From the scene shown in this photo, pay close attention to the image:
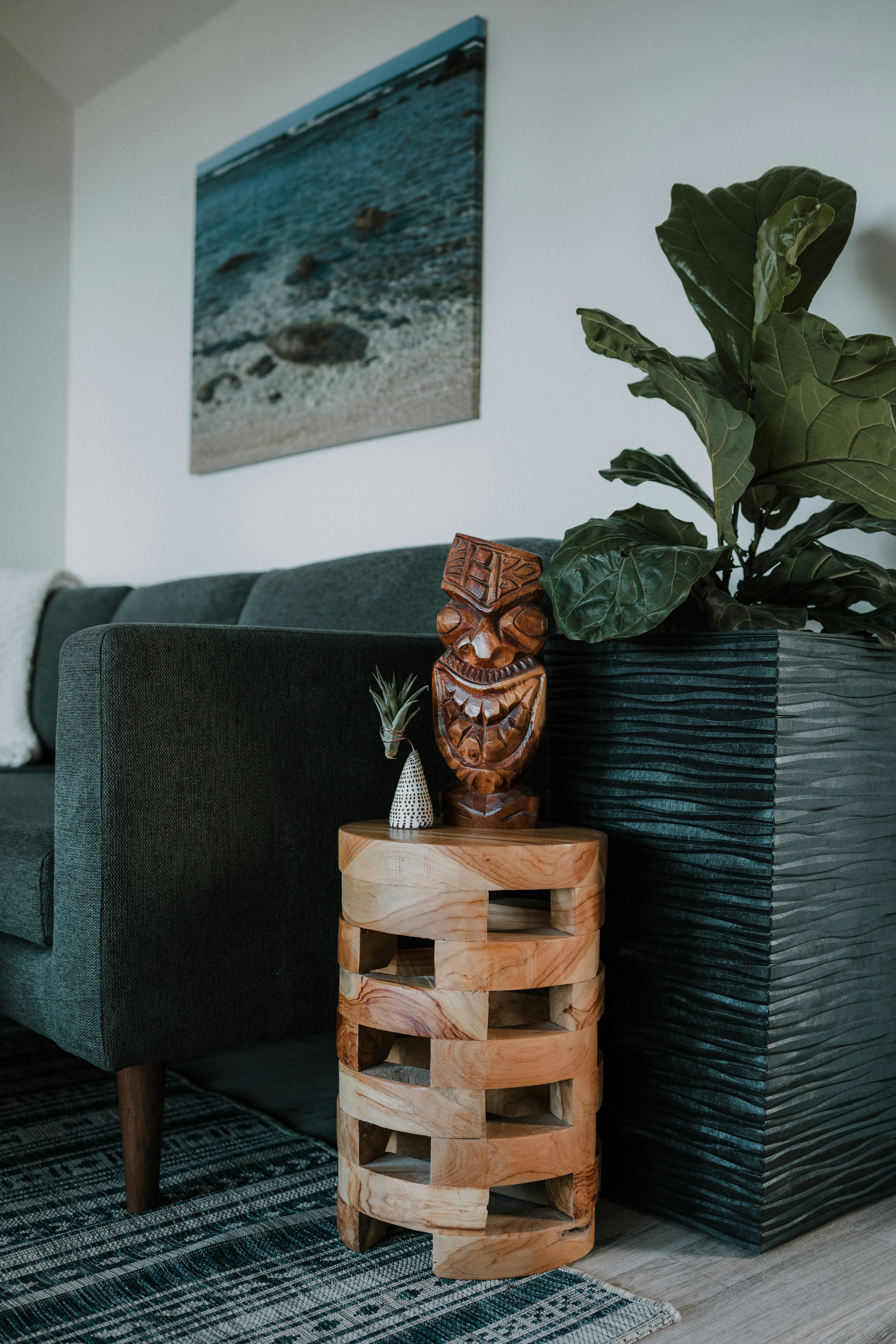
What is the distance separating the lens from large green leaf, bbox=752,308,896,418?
1.20 metres

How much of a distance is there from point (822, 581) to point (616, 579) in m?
0.32

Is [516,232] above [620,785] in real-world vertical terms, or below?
above

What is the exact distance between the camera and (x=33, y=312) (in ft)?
11.7

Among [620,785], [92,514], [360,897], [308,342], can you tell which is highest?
[308,342]

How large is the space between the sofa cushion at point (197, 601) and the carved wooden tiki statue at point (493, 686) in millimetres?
1104

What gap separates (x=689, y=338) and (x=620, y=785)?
0.84 metres

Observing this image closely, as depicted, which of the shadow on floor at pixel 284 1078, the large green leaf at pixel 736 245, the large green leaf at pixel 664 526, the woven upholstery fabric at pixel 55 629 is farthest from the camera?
the woven upholstery fabric at pixel 55 629

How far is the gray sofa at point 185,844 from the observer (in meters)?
1.28

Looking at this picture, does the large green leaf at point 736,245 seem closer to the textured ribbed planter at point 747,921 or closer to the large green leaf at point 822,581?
the large green leaf at point 822,581

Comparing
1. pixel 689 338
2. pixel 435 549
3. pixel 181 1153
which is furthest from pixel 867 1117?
pixel 689 338

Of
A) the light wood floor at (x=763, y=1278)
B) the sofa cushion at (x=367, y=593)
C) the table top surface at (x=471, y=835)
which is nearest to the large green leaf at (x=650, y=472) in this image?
the sofa cushion at (x=367, y=593)

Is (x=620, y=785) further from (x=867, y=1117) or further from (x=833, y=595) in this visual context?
(x=867, y=1117)

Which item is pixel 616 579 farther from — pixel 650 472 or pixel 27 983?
pixel 27 983

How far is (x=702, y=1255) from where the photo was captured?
4.10 feet
